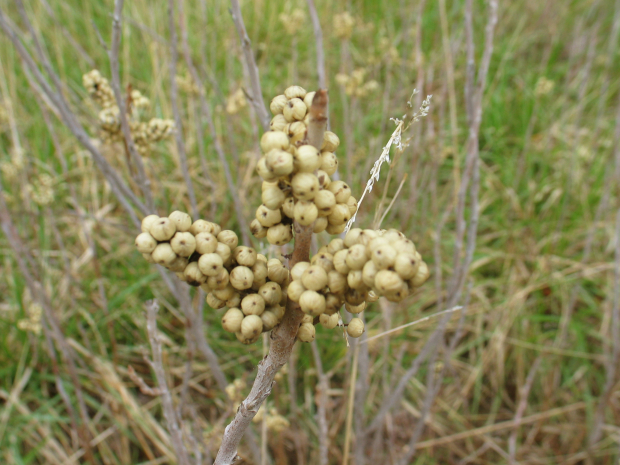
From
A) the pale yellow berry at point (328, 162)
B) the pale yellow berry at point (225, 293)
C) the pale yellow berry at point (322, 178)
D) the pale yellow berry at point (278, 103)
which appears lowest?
the pale yellow berry at point (225, 293)

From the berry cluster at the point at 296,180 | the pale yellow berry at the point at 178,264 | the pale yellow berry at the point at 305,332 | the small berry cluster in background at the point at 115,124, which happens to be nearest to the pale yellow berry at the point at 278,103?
the berry cluster at the point at 296,180

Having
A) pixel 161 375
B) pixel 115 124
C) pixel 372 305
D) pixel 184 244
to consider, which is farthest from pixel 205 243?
pixel 372 305

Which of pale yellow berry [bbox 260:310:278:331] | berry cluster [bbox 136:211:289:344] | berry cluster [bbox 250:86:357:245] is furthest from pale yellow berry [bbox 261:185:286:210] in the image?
pale yellow berry [bbox 260:310:278:331]

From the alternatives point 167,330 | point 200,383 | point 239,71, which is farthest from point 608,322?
point 239,71

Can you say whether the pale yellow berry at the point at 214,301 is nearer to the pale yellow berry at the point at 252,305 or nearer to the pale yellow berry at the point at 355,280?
the pale yellow berry at the point at 252,305

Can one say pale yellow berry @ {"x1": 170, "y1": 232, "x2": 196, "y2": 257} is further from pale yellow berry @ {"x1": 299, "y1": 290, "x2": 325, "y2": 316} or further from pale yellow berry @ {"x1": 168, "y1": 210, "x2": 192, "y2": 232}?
pale yellow berry @ {"x1": 299, "y1": 290, "x2": 325, "y2": 316}

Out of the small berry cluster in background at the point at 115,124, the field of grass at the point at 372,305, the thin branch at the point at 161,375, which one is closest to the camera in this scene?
the thin branch at the point at 161,375

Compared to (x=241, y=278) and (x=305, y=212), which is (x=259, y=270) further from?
(x=305, y=212)
